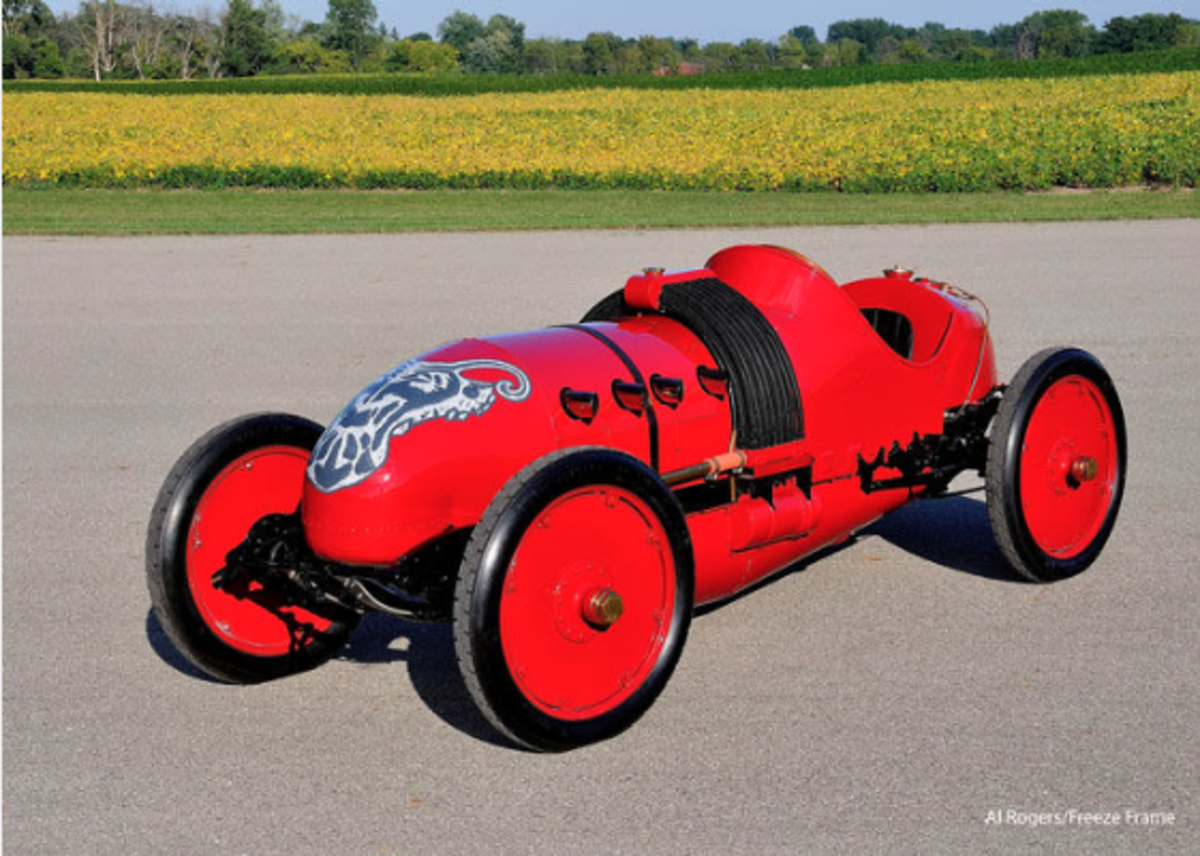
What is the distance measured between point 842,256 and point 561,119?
16.9m

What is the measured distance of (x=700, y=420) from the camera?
4.54 m

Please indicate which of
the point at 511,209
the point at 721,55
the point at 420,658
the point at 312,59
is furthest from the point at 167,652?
the point at 721,55

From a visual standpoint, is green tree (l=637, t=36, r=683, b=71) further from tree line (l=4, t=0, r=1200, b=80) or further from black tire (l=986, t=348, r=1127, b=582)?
black tire (l=986, t=348, r=1127, b=582)

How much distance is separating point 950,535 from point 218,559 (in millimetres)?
3328

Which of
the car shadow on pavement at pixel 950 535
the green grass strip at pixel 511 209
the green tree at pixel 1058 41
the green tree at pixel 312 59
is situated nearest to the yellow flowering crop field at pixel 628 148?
the green grass strip at pixel 511 209

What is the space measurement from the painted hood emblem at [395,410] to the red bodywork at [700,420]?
0.01 m

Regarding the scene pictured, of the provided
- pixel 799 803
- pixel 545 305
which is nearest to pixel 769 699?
pixel 799 803

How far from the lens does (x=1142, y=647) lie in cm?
479

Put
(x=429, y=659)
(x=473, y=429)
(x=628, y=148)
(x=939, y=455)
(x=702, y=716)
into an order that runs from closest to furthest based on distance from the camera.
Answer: (x=473, y=429) < (x=702, y=716) < (x=429, y=659) < (x=939, y=455) < (x=628, y=148)

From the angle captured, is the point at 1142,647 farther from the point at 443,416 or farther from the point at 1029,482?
the point at 443,416

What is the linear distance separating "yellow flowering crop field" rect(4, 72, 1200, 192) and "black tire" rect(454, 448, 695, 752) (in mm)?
19796

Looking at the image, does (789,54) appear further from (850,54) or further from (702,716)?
(702,716)

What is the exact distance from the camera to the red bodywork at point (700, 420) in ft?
13.1

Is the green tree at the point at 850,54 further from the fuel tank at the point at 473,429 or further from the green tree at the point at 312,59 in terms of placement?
the fuel tank at the point at 473,429
